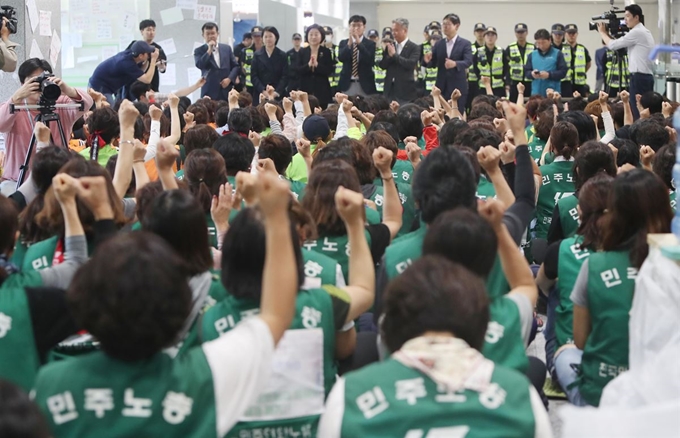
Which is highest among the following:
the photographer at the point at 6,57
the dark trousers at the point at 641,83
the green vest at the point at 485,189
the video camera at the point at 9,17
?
the video camera at the point at 9,17

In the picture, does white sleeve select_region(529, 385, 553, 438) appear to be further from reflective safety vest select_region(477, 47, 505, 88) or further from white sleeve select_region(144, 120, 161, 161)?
reflective safety vest select_region(477, 47, 505, 88)

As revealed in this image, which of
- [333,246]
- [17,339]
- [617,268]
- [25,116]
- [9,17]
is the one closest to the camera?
[17,339]

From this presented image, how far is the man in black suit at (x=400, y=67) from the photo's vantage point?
37.7ft

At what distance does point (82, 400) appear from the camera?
63.3 inches

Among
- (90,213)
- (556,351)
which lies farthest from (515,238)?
(90,213)

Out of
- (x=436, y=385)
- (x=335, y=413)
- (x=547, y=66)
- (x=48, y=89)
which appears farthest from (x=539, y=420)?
(x=547, y=66)

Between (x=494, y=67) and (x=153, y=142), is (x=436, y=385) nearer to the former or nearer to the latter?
(x=153, y=142)

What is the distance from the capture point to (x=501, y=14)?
2362 cm

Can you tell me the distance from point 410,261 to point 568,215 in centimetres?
150

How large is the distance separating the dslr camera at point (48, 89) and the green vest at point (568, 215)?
120 inches

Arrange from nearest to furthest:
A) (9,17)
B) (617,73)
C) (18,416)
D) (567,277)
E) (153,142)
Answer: (18,416) → (567,277) → (153,142) → (9,17) → (617,73)

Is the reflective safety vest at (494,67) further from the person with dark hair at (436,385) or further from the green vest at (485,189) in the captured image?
the person with dark hair at (436,385)

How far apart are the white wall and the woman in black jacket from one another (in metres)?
12.0

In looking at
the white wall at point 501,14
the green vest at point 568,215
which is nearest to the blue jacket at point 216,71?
the green vest at point 568,215
